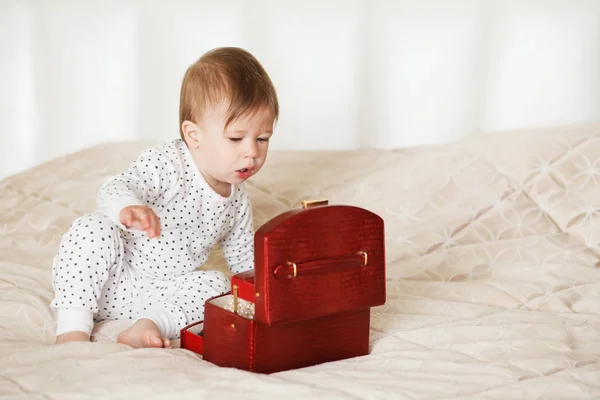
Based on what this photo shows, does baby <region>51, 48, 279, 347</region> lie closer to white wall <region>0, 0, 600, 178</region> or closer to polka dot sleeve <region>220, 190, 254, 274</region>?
polka dot sleeve <region>220, 190, 254, 274</region>

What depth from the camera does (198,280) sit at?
54.9 inches

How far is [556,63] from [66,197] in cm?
131

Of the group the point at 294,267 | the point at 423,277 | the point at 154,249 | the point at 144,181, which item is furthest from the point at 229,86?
the point at 423,277

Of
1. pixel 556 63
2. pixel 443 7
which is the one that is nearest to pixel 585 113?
pixel 556 63

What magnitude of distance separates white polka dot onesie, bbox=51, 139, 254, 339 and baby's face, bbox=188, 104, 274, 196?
0.24ft

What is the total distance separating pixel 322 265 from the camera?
104 cm

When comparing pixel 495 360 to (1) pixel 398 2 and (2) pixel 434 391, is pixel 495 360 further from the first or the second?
(1) pixel 398 2

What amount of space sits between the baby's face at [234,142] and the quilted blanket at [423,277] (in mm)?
331

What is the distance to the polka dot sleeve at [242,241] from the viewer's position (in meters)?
1.57

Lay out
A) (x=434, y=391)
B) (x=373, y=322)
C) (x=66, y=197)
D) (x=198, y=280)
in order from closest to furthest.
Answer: (x=434, y=391), (x=373, y=322), (x=198, y=280), (x=66, y=197)

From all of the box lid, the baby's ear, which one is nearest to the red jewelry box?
the box lid

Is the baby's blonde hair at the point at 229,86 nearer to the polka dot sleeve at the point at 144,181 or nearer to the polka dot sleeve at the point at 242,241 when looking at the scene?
the polka dot sleeve at the point at 144,181

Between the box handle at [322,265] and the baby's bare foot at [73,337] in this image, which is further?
the baby's bare foot at [73,337]

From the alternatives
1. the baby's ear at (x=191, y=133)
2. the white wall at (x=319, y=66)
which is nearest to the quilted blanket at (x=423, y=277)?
the white wall at (x=319, y=66)
